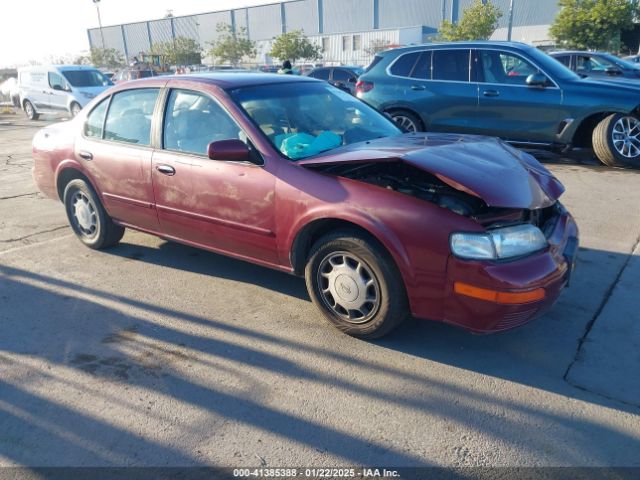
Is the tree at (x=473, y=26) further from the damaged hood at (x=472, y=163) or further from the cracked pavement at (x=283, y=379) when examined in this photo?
the damaged hood at (x=472, y=163)

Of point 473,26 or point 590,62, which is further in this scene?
point 473,26

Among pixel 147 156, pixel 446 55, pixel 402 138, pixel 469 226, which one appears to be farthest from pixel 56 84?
pixel 469 226

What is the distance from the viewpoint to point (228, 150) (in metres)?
3.44

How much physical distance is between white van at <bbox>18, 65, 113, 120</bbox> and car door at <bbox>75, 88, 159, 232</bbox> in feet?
42.0

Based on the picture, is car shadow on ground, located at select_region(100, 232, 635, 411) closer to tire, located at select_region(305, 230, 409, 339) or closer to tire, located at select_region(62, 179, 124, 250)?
tire, located at select_region(305, 230, 409, 339)

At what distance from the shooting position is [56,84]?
16.9 meters

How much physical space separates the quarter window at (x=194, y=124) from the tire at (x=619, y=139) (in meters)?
5.97

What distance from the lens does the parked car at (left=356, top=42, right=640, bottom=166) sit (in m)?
7.45

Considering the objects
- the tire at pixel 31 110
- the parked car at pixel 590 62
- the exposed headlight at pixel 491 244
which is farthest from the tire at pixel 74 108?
the exposed headlight at pixel 491 244

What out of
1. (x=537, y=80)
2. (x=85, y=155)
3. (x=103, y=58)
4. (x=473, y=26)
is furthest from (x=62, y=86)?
(x=103, y=58)

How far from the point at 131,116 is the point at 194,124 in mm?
811

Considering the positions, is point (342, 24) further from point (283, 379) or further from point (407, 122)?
point (283, 379)

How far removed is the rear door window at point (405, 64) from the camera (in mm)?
8617

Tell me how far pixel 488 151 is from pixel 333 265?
1327mm
